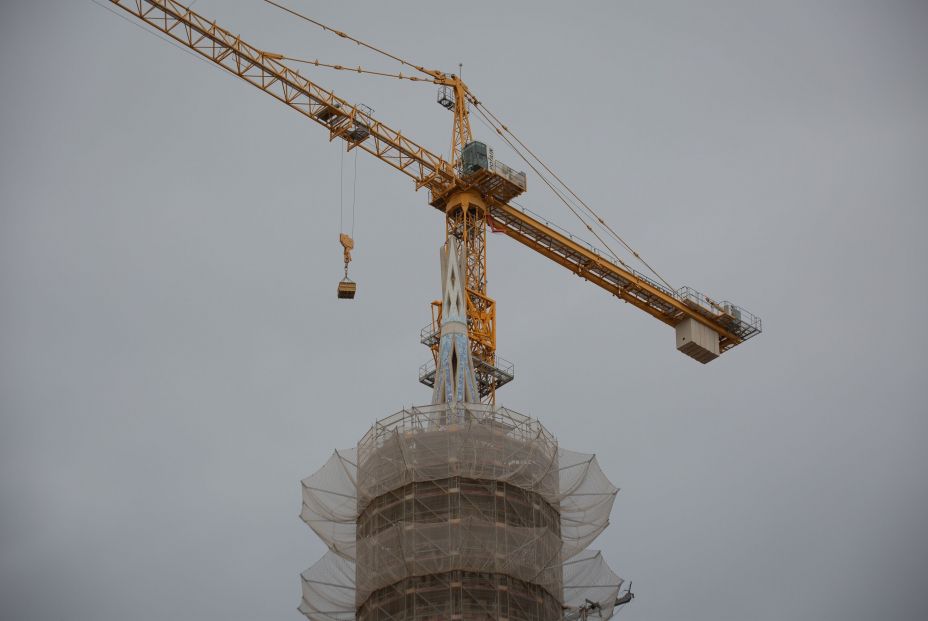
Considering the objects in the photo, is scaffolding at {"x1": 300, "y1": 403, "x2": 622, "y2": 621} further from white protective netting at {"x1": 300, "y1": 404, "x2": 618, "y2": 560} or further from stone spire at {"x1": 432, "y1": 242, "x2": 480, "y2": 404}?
stone spire at {"x1": 432, "y1": 242, "x2": 480, "y2": 404}

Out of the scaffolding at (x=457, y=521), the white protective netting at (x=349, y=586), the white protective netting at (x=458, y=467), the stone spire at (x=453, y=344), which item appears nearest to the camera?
the scaffolding at (x=457, y=521)

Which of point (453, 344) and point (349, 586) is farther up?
point (453, 344)

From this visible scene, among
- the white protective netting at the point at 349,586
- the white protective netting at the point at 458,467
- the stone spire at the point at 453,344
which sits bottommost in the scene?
the white protective netting at the point at 349,586

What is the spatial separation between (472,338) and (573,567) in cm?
2172

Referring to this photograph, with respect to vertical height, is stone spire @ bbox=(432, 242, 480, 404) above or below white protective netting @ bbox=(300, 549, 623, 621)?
above

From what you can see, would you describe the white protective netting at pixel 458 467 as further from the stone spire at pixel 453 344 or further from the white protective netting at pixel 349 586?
the stone spire at pixel 453 344

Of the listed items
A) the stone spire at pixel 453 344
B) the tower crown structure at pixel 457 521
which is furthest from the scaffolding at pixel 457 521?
the stone spire at pixel 453 344

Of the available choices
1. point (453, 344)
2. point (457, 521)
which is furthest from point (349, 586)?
point (453, 344)

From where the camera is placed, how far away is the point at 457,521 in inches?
4033

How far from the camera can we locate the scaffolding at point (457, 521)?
101m

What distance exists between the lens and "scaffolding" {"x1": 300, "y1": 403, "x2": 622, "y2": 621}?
10131cm

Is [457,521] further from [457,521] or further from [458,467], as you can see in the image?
[458,467]

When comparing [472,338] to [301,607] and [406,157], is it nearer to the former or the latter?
[406,157]

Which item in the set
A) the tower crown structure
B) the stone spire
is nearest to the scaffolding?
the tower crown structure
